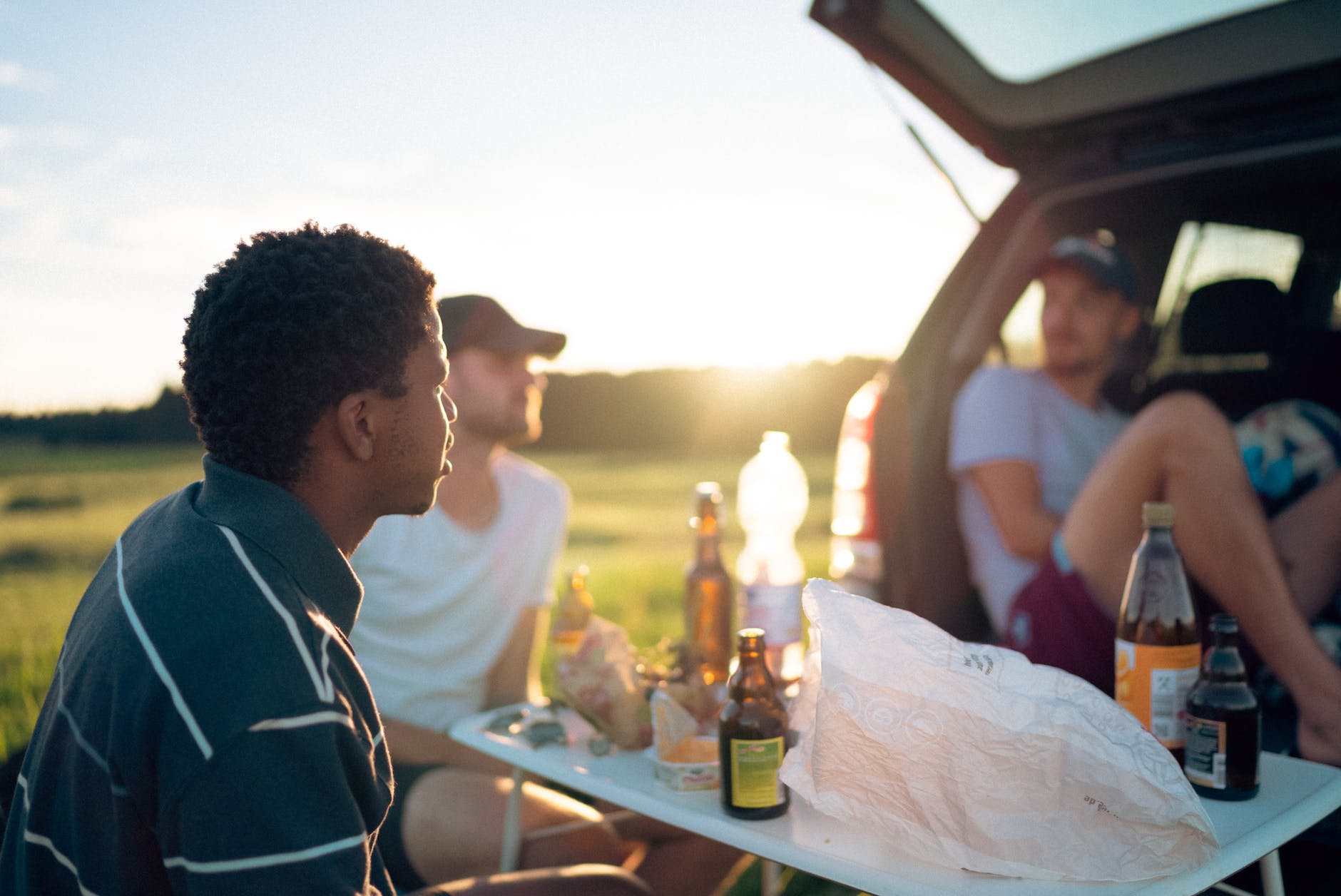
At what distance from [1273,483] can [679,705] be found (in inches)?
65.7

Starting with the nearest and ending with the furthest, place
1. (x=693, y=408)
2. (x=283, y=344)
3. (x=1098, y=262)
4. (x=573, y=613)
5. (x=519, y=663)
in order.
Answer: (x=283, y=344) < (x=573, y=613) < (x=519, y=663) < (x=1098, y=262) < (x=693, y=408)

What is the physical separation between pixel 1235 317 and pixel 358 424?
286cm

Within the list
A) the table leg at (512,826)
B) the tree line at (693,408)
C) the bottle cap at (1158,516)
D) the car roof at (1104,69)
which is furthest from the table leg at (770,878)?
the tree line at (693,408)

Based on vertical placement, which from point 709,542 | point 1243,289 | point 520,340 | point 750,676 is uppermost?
point 1243,289

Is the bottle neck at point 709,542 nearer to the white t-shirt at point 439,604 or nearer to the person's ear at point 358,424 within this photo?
the white t-shirt at point 439,604

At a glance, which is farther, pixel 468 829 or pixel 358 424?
pixel 468 829

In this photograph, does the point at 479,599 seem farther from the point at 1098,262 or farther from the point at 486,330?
the point at 1098,262

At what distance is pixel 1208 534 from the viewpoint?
2010 mm

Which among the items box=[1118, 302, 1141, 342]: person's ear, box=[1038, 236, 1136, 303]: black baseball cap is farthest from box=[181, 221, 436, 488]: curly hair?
box=[1118, 302, 1141, 342]: person's ear

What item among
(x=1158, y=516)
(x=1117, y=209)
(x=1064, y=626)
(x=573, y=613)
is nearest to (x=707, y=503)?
(x=573, y=613)

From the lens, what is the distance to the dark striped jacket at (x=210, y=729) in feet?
3.16

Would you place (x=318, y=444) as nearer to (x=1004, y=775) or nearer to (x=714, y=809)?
(x=714, y=809)

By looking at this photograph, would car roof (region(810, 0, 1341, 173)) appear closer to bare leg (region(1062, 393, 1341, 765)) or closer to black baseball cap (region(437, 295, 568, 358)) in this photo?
bare leg (region(1062, 393, 1341, 765))

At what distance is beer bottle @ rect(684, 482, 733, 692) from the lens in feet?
7.42
